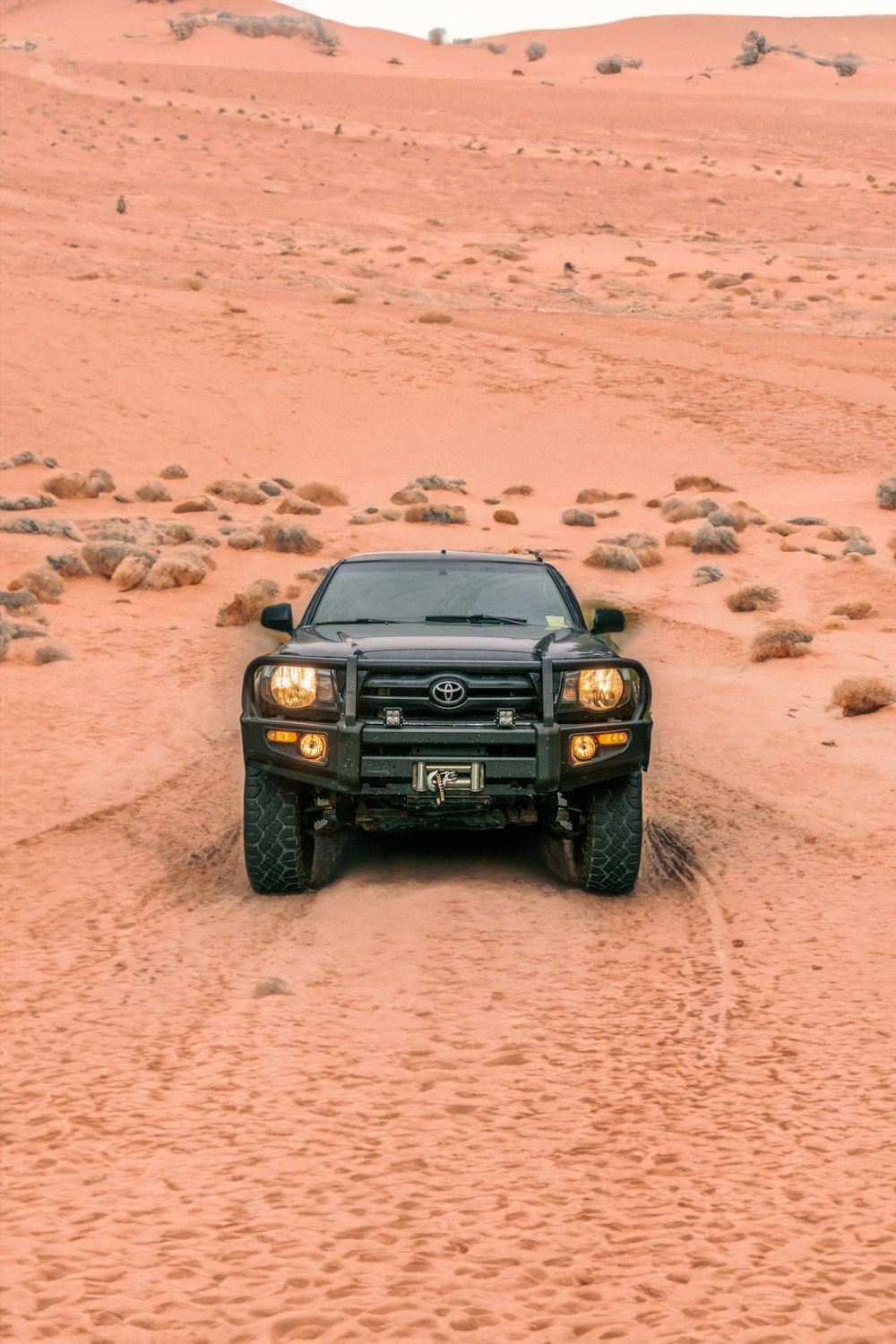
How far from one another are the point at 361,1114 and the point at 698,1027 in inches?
57.6

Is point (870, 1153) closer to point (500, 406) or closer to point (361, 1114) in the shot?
point (361, 1114)

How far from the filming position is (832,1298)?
3.52 m

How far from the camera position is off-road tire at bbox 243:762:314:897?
711cm

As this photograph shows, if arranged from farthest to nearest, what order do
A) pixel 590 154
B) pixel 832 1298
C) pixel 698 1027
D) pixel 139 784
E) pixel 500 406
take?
pixel 590 154 → pixel 500 406 → pixel 139 784 → pixel 698 1027 → pixel 832 1298

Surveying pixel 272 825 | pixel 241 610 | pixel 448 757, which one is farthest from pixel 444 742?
pixel 241 610

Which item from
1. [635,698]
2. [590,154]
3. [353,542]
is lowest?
[353,542]

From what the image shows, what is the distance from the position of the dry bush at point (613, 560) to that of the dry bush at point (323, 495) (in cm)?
615

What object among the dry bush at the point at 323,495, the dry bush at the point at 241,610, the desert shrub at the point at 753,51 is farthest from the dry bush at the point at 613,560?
the desert shrub at the point at 753,51

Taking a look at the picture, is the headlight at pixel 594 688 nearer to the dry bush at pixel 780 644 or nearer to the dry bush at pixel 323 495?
the dry bush at pixel 780 644

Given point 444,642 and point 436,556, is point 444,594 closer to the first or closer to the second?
point 436,556

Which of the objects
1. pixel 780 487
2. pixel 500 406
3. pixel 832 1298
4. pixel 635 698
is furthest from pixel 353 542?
pixel 832 1298

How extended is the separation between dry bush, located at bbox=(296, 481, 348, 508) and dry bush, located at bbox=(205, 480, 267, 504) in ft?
2.43

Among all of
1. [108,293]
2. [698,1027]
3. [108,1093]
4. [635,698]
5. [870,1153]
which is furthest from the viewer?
[108,293]

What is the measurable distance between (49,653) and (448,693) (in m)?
8.10
